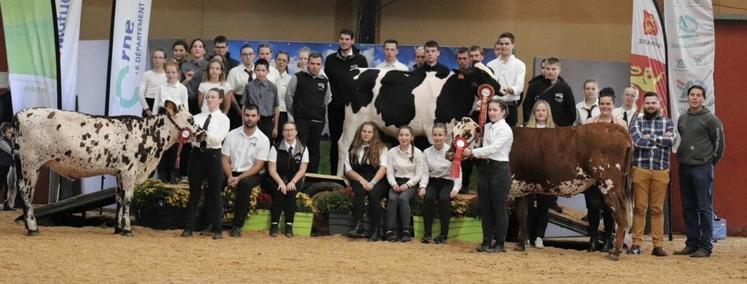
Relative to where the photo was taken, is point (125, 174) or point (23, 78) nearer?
point (125, 174)

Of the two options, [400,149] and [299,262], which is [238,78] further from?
[299,262]

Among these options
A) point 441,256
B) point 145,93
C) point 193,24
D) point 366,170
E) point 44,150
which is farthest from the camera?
point 193,24

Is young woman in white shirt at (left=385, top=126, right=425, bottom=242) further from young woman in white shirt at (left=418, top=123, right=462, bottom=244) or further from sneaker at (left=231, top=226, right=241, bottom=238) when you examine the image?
sneaker at (left=231, top=226, right=241, bottom=238)

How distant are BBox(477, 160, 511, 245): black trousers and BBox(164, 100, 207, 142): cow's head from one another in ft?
10.4

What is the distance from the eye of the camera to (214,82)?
49.9ft

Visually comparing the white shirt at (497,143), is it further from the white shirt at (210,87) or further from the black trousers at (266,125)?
the white shirt at (210,87)

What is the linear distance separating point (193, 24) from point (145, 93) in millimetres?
5942

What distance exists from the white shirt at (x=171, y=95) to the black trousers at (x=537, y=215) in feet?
14.0

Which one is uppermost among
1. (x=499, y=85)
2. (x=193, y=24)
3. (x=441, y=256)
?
(x=193, y=24)

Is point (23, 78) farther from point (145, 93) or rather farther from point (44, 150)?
point (44, 150)

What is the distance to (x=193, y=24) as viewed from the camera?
21.2 meters

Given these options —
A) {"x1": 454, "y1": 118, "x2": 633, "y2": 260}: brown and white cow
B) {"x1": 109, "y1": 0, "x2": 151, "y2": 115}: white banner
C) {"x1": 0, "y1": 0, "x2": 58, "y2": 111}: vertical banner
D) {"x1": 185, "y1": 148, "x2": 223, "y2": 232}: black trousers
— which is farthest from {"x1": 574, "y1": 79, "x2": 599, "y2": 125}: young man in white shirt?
{"x1": 0, "y1": 0, "x2": 58, "y2": 111}: vertical banner

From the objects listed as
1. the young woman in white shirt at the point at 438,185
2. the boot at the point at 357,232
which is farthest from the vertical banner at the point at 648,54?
the boot at the point at 357,232

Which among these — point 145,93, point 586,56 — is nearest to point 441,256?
point 145,93
